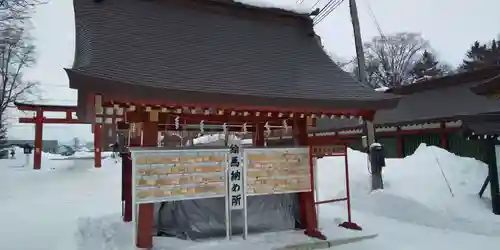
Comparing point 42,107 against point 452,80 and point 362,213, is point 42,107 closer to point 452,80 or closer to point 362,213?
point 362,213

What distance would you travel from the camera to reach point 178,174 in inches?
241

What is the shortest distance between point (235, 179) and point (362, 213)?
4.90m

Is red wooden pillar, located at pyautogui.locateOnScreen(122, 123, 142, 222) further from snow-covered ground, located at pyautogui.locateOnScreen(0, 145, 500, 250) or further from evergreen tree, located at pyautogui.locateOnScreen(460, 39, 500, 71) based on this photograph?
evergreen tree, located at pyautogui.locateOnScreen(460, 39, 500, 71)

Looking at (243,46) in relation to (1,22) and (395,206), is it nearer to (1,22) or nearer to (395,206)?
(395,206)

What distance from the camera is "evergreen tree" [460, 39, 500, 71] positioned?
27591mm

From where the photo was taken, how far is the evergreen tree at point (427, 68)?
3328cm

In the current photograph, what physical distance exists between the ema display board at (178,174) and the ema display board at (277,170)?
1.73 feet

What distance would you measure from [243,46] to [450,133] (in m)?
9.97

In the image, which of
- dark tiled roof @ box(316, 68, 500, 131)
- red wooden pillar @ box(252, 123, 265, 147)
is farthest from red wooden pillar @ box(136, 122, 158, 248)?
dark tiled roof @ box(316, 68, 500, 131)

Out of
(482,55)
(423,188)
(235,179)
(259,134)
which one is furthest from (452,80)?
(482,55)

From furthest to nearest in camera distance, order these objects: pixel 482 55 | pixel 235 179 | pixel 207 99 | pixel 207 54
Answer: pixel 482 55 → pixel 207 54 → pixel 235 179 → pixel 207 99

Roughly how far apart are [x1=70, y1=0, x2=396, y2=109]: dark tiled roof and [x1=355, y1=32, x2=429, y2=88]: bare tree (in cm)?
2762

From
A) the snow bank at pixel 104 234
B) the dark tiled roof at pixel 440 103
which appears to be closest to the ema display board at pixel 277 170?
the snow bank at pixel 104 234

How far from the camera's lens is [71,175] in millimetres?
19969
